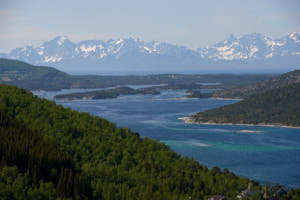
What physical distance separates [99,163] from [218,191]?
47.7 feet

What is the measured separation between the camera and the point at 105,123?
77.8 m

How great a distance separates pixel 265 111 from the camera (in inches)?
6132

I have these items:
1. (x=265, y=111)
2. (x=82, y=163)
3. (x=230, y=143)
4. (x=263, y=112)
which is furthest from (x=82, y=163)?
(x=265, y=111)

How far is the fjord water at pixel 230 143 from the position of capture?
278ft

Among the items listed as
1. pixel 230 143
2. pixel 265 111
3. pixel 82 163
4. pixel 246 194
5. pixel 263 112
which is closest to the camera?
pixel 246 194

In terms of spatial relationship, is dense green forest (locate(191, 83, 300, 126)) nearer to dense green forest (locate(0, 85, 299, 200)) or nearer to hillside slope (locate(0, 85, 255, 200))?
hillside slope (locate(0, 85, 255, 200))

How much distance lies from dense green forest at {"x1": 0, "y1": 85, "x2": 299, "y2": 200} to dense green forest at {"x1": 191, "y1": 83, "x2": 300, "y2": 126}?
7723cm

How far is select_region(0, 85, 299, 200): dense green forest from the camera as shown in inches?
1804

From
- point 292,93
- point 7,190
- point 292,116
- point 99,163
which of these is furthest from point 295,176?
point 292,93

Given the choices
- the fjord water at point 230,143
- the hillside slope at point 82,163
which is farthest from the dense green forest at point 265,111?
the hillside slope at point 82,163

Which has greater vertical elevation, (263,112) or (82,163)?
(82,163)

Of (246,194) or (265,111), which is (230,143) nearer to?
(265,111)

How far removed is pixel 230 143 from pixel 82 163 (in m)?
57.4

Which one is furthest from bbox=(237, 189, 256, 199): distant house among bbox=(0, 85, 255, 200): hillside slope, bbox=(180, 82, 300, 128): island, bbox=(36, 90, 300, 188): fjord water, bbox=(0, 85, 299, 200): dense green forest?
bbox=(180, 82, 300, 128): island
